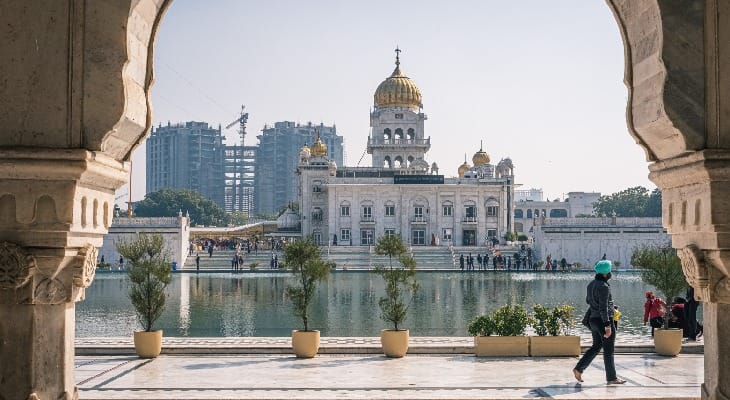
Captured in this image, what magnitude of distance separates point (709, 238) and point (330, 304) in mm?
20575

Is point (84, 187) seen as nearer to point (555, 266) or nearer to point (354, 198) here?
point (555, 266)

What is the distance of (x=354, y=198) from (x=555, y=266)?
2000cm

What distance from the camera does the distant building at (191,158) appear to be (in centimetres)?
16212

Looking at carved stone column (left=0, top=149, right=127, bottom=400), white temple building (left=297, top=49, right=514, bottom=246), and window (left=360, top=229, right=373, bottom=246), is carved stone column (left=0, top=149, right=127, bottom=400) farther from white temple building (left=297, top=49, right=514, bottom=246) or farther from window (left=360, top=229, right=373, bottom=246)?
window (left=360, top=229, right=373, bottom=246)

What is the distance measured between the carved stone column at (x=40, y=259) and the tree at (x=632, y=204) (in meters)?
92.0

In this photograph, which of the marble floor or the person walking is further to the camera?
the person walking

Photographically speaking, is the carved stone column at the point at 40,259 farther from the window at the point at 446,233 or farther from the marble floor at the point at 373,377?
the window at the point at 446,233

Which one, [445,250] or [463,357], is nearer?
[463,357]

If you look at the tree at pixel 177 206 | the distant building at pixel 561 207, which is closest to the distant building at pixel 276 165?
the distant building at pixel 561 207

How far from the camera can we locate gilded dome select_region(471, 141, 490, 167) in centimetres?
7112

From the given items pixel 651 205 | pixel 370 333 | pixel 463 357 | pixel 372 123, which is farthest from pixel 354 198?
pixel 463 357

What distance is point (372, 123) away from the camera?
71.6m

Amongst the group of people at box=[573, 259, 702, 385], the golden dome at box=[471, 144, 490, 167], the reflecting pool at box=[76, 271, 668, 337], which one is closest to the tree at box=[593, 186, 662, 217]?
the golden dome at box=[471, 144, 490, 167]

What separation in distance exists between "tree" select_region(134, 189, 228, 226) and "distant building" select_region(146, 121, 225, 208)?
197 feet
